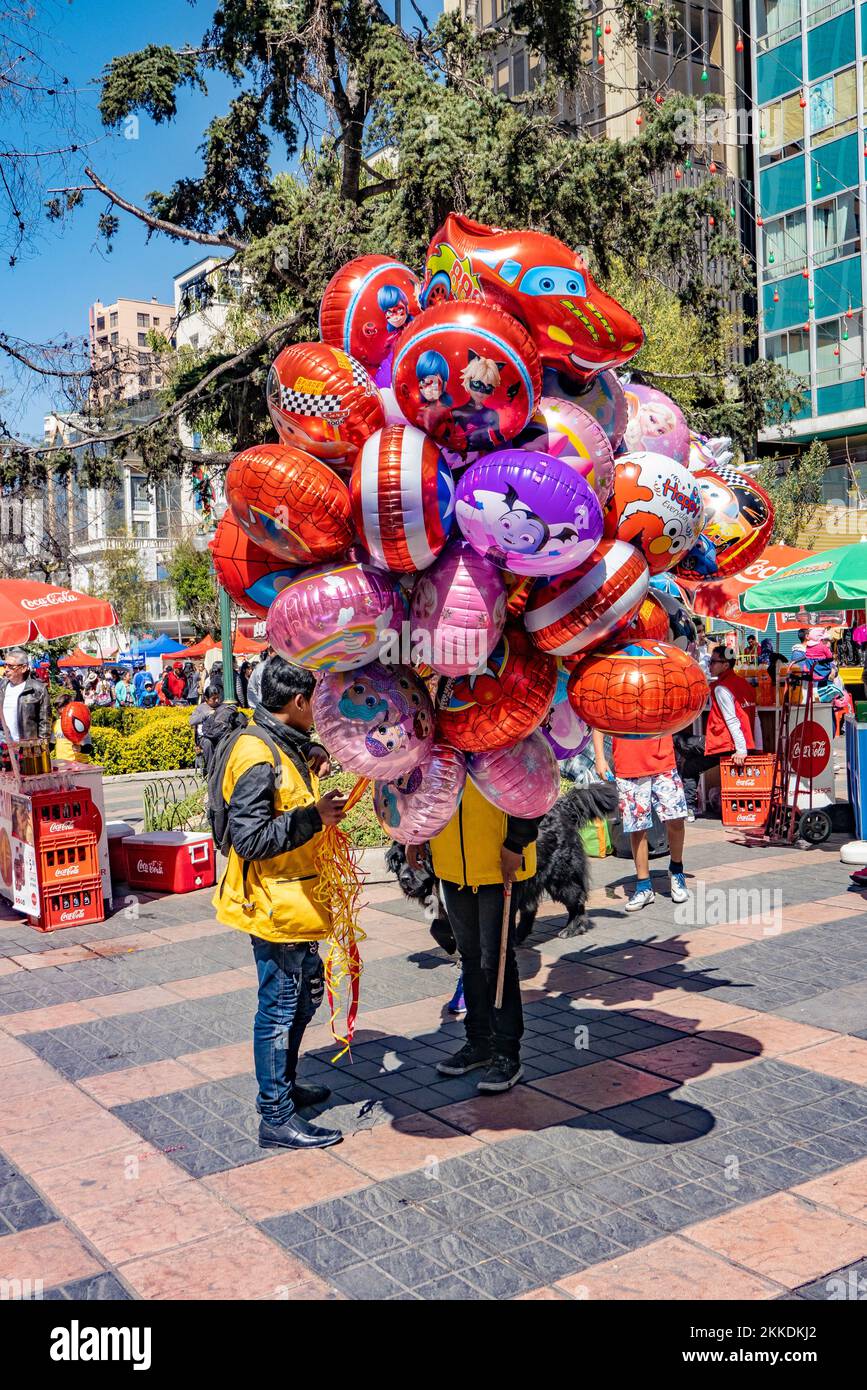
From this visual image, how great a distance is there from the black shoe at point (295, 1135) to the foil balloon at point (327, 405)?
95.7 inches

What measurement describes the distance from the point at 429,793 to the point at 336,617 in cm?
78

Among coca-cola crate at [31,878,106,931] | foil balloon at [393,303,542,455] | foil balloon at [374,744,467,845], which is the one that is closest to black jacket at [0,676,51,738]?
coca-cola crate at [31,878,106,931]

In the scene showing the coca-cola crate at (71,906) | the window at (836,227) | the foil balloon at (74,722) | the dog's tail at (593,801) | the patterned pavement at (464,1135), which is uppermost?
the window at (836,227)

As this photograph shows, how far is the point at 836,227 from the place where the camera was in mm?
31969

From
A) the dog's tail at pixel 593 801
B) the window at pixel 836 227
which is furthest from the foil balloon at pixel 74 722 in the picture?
the window at pixel 836 227

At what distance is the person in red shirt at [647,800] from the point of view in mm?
7586

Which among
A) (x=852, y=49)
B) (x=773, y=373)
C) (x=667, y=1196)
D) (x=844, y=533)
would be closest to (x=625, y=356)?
(x=667, y=1196)

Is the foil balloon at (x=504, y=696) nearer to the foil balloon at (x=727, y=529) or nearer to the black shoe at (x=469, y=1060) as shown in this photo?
the foil balloon at (x=727, y=529)

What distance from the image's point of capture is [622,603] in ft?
11.8

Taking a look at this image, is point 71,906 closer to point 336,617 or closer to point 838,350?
point 336,617

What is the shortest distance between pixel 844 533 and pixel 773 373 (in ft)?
59.5

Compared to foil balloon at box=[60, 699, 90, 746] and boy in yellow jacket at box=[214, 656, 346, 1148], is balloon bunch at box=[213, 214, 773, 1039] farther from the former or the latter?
foil balloon at box=[60, 699, 90, 746]

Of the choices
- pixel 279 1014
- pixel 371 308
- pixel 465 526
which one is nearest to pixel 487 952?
pixel 279 1014
